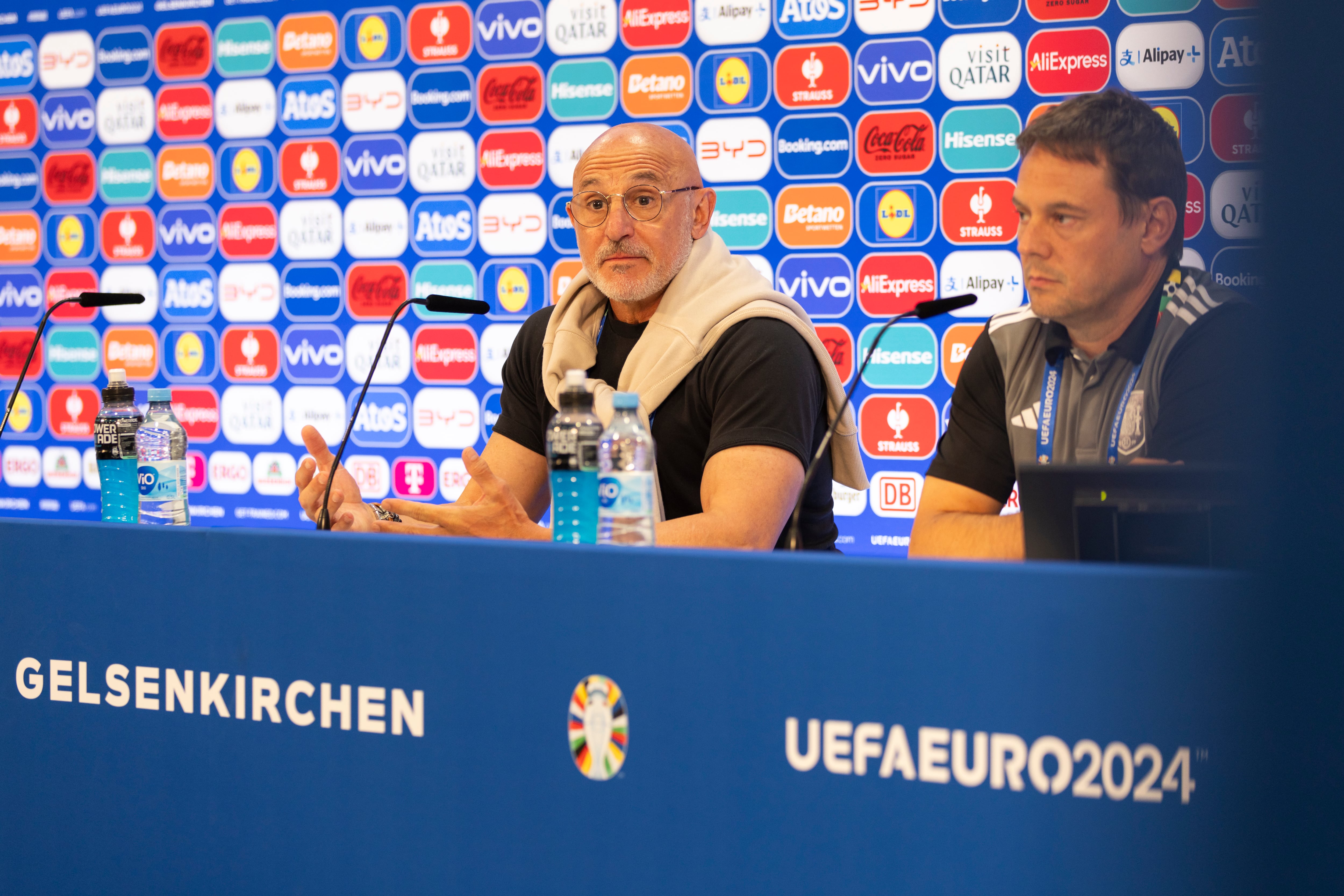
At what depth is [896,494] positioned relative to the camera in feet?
9.04

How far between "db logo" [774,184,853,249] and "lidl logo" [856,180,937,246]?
0.13ft

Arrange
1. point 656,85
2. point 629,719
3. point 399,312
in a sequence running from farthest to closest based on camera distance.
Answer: point 656,85 → point 399,312 → point 629,719

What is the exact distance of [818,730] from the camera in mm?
959

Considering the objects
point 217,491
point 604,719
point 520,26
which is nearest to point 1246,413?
point 604,719

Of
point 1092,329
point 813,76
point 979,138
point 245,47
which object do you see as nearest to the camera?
point 1092,329

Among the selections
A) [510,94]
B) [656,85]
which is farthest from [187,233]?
[656,85]

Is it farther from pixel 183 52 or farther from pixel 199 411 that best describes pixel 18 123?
pixel 199 411

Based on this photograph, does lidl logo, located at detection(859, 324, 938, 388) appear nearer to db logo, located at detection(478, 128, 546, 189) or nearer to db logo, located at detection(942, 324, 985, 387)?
db logo, located at detection(942, 324, 985, 387)

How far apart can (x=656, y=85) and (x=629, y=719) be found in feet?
7.08

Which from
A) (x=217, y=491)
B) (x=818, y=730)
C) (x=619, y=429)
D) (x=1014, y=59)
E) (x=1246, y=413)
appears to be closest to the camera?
(x=1246, y=413)

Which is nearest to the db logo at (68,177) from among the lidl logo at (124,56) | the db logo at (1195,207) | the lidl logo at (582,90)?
the lidl logo at (124,56)

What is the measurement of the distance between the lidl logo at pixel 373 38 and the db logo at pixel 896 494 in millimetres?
1688

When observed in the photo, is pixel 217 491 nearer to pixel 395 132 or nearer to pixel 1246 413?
pixel 395 132

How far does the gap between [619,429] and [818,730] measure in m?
0.47
